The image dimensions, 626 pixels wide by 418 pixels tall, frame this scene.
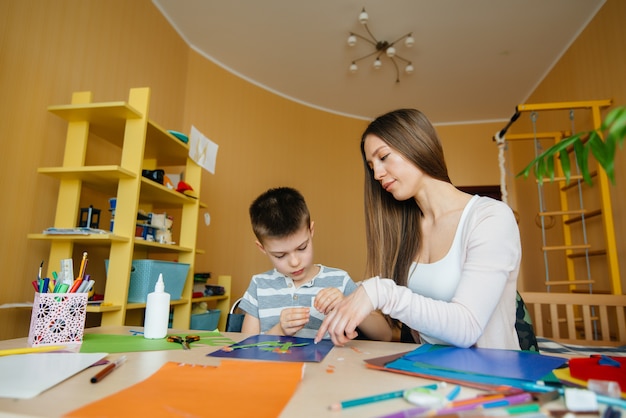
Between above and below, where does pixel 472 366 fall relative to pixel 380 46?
below

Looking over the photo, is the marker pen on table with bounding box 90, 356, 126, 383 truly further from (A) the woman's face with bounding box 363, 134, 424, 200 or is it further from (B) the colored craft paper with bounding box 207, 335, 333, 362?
(A) the woman's face with bounding box 363, 134, 424, 200

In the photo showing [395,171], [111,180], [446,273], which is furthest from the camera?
[111,180]

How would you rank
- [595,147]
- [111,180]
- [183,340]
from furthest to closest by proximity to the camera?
[111,180] → [183,340] → [595,147]

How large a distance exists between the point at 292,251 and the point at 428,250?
41cm

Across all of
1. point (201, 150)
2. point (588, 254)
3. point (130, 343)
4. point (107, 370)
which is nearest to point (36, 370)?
point (107, 370)

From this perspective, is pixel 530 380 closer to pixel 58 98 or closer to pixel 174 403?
pixel 174 403

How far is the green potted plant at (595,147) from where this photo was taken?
1.05 feet

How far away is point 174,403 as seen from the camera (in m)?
0.44

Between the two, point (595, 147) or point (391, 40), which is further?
point (391, 40)

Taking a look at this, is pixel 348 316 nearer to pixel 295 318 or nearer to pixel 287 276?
pixel 295 318

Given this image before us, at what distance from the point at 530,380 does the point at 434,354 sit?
0.20 m

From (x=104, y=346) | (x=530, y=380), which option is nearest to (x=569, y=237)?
(x=530, y=380)

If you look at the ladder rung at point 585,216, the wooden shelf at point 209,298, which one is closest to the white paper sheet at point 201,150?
the wooden shelf at point 209,298

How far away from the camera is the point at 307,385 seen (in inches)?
20.0
